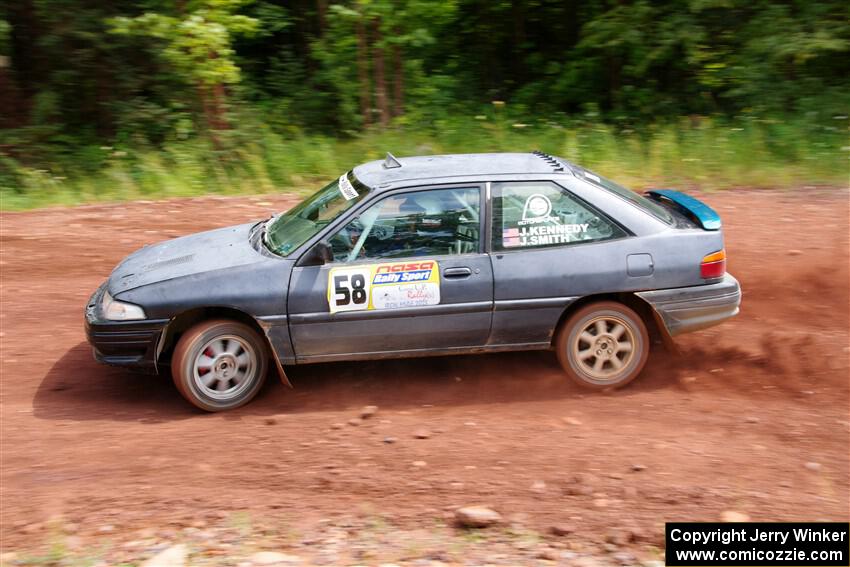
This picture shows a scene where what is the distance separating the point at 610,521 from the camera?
4.55m

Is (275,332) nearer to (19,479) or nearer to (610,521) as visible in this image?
(19,479)

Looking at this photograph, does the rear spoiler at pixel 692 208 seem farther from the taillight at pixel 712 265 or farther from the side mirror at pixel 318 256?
the side mirror at pixel 318 256

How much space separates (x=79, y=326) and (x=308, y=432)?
2.83 m

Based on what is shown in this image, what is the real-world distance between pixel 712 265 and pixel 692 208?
0.54 m

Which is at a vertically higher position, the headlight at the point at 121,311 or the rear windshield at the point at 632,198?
the rear windshield at the point at 632,198

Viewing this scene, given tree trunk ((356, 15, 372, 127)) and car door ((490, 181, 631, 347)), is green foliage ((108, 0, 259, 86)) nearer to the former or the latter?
tree trunk ((356, 15, 372, 127))

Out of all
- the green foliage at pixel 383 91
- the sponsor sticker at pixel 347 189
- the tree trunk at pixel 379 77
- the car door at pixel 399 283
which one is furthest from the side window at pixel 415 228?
the tree trunk at pixel 379 77

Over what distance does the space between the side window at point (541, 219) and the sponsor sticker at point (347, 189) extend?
978 millimetres

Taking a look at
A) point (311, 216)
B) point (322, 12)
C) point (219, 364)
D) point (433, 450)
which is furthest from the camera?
point (322, 12)

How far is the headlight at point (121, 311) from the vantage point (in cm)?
572

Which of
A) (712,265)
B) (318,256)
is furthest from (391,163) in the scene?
(712,265)

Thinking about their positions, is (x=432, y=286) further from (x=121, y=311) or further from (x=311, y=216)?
(x=121, y=311)

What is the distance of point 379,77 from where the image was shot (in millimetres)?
13961

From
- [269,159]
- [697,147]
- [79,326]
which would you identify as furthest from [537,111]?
[79,326]
